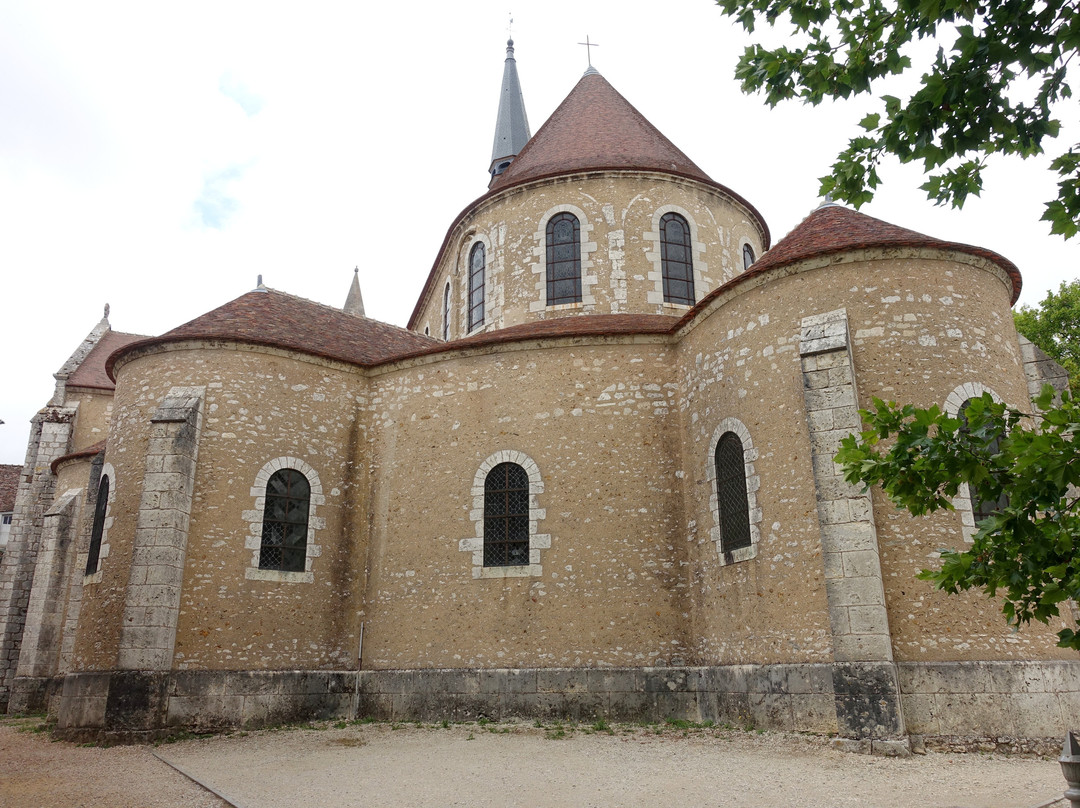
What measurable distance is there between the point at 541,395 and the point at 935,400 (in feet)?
20.5

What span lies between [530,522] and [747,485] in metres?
3.67

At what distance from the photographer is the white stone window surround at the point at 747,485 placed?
458 inches

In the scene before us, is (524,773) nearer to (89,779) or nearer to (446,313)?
(89,779)

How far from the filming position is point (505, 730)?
12070 millimetres

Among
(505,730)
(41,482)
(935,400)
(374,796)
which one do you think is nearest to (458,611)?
(505,730)

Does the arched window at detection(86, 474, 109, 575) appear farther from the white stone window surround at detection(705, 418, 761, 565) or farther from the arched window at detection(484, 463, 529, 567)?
the white stone window surround at detection(705, 418, 761, 565)

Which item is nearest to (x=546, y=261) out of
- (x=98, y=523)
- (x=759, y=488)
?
(x=759, y=488)

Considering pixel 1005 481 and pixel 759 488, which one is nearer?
pixel 1005 481

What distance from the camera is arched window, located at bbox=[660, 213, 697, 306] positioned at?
17016mm

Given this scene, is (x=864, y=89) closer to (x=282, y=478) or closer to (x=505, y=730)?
(x=505, y=730)

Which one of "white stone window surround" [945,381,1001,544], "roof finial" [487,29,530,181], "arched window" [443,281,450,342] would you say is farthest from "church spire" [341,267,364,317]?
"white stone window surround" [945,381,1001,544]

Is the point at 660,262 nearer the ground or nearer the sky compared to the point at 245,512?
nearer the sky

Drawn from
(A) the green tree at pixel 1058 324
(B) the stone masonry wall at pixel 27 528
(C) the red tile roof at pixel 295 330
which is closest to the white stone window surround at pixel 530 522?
(C) the red tile roof at pixel 295 330

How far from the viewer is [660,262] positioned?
17.1 metres
